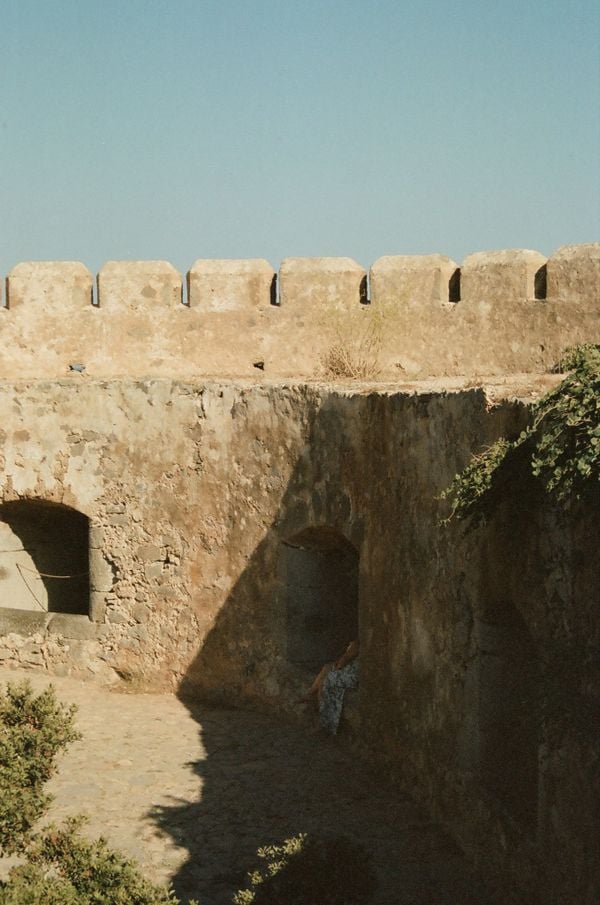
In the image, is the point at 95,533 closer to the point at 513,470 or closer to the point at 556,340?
the point at 556,340

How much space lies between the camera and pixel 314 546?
9.09 metres

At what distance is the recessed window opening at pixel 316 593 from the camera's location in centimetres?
905

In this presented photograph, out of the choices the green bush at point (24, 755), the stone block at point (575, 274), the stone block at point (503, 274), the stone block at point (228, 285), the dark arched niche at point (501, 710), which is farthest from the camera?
the stone block at point (228, 285)

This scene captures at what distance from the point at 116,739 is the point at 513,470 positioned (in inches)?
176

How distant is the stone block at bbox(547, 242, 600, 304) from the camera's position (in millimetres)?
10000

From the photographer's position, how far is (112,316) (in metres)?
10.9

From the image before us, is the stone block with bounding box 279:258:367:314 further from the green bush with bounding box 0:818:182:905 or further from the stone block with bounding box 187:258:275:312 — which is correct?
the green bush with bounding box 0:818:182:905

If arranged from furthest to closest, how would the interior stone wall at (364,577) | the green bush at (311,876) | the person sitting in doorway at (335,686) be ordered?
1. the person sitting in doorway at (335,686)
2. the green bush at (311,876)
3. the interior stone wall at (364,577)

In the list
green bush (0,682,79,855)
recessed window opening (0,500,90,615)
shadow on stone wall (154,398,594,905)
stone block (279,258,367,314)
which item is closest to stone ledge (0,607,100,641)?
recessed window opening (0,500,90,615)

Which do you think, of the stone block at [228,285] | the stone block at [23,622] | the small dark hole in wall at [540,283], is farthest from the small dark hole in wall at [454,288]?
the stone block at [23,622]

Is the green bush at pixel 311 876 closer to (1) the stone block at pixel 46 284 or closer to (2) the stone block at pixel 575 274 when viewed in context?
(2) the stone block at pixel 575 274

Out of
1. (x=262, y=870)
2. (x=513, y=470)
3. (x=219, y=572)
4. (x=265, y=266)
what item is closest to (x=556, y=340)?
(x=265, y=266)

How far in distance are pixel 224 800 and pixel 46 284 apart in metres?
5.56

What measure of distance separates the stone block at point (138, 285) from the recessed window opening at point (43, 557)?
2.08 m
